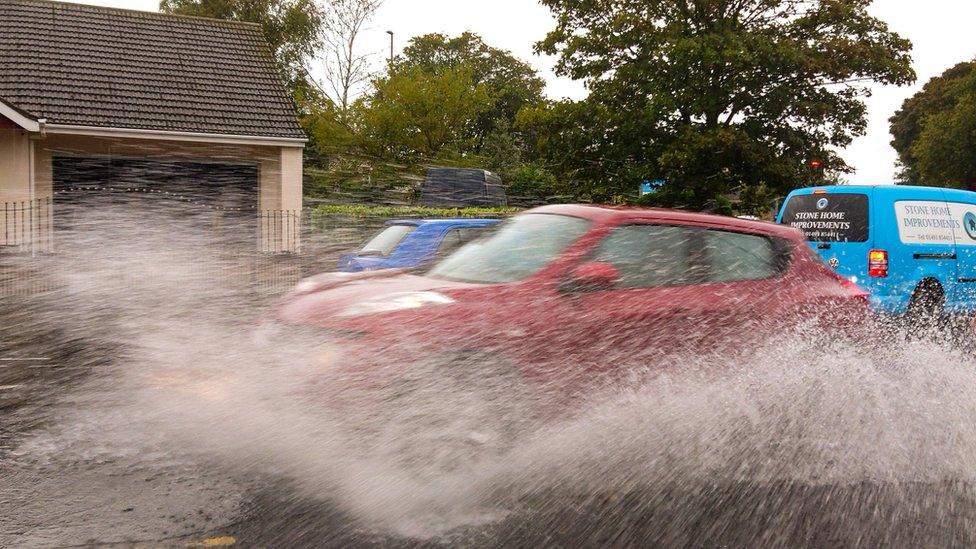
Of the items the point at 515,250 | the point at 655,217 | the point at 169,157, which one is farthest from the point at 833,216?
the point at 169,157

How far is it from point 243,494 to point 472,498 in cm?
110

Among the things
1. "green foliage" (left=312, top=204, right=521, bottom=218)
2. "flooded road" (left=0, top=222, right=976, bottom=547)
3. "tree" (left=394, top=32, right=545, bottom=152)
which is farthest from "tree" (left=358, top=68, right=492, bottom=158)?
"flooded road" (left=0, top=222, right=976, bottom=547)

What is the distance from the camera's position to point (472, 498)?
4320 mm

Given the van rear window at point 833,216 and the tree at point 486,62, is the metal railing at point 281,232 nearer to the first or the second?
the van rear window at point 833,216

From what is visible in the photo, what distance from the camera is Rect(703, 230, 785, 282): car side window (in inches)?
224

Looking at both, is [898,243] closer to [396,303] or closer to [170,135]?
[396,303]

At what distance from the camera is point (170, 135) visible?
63.7 ft

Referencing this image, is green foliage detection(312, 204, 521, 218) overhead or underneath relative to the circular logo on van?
underneath

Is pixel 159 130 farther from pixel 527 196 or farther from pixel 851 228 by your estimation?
pixel 527 196

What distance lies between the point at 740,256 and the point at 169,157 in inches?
656

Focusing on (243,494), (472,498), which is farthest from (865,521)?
(243,494)

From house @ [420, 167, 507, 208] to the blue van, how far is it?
52.2ft

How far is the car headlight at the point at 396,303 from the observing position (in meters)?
4.86

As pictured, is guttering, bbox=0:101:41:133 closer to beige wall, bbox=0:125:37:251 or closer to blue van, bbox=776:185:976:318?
beige wall, bbox=0:125:37:251
